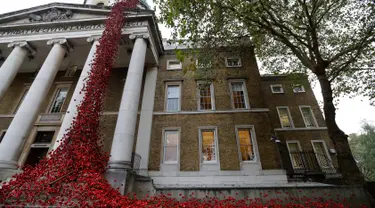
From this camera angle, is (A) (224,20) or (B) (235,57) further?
(B) (235,57)

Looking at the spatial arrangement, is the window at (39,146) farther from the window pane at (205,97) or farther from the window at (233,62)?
the window at (233,62)

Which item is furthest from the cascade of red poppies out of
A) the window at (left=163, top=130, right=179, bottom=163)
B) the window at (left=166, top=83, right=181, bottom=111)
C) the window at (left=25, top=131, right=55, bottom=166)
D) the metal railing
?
the window at (left=25, top=131, right=55, bottom=166)

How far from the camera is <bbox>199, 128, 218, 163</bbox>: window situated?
11.1 metres

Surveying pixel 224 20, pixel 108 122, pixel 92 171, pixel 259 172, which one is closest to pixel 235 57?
pixel 224 20

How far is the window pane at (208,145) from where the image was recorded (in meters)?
11.2

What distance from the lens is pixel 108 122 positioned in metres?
12.7

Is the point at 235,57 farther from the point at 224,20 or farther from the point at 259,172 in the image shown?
the point at 259,172

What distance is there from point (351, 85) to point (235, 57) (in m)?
8.06

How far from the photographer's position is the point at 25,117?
8.77 meters

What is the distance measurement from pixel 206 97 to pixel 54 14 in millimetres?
13218

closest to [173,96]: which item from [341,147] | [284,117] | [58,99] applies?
[58,99]

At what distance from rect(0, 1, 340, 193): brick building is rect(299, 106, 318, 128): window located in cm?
193

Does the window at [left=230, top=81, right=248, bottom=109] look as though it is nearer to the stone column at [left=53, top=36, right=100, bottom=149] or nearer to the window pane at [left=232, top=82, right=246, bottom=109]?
the window pane at [left=232, top=82, right=246, bottom=109]

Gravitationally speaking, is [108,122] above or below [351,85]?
below
